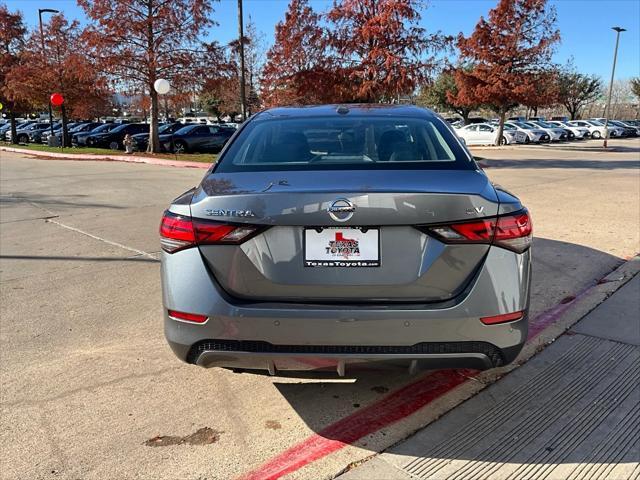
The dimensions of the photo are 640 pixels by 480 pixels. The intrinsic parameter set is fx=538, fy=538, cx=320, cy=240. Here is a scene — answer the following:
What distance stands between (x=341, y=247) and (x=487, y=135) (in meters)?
37.5

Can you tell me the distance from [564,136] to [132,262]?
42927 millimetres

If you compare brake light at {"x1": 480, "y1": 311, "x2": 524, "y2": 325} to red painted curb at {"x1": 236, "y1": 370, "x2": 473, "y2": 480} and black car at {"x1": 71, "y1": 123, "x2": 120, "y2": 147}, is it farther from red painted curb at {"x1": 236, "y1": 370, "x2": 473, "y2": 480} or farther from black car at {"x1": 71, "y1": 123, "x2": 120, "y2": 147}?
black car at {"x1": 71, "y1": 123, "x2": 120, "y2": 147}

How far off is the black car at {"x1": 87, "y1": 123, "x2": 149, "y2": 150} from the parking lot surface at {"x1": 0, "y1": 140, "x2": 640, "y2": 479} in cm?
2561

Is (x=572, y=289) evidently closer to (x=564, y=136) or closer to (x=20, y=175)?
(x=20, y=175)

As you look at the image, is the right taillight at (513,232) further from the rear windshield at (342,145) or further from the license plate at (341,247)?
the license plate at (341,247)

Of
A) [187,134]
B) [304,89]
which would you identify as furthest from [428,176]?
[187,134]

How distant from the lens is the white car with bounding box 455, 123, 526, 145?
37000 mm

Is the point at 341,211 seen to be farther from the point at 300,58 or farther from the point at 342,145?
the point at 300,58

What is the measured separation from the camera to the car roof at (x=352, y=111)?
3.77 m

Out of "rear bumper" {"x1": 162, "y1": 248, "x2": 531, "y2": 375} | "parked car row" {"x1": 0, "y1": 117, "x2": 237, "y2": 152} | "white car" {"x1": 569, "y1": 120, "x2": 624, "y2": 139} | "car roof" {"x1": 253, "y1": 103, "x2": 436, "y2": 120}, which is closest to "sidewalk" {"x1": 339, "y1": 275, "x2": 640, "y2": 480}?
"rear bumper" {"x1": 162, "y1": 248, "x2": 531, "y2": 375}

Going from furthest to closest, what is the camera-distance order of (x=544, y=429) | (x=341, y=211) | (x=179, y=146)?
(x=179, y=146), (x=544, y=429), (x=341, y=211)

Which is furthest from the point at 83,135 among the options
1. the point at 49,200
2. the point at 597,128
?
the point at 597,128

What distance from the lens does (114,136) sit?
103 feet

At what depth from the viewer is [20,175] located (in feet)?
53.6
